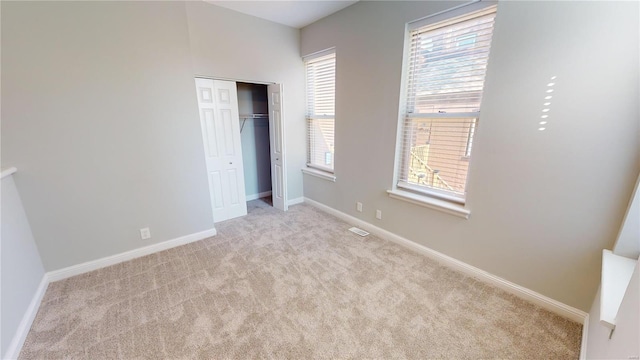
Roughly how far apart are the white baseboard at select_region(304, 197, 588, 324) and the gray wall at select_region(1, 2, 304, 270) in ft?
7.43

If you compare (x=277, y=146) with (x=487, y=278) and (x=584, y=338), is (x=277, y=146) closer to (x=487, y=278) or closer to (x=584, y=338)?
(x=487, y=278)

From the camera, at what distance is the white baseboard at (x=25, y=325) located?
1.46 m

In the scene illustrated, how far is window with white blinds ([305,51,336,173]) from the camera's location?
3.42 meters

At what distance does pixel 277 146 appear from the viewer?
144 inches

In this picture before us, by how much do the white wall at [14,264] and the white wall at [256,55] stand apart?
200 centimetres

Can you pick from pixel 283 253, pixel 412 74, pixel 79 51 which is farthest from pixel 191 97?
pixel 412 74

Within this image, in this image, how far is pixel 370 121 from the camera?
2.84m

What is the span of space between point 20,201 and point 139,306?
1.33 m

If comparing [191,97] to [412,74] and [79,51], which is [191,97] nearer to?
[79,51]

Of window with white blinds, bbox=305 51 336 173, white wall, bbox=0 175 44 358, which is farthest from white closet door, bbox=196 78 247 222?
white wall, bbox=0 175 44 358

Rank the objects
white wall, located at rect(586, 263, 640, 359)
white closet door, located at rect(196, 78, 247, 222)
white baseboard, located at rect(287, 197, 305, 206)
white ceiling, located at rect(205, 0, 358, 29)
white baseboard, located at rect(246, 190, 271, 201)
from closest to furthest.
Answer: white wall, located at rect(586, 263, 640, 359) → white ceiling, located at rect(205, 0, 358, 29) → white closet door, located at rect(196, 78, 247, 222) → white baseboard, located at rect(287, 197, 305, 206) → white baseboard, located at rect(246, 190, 271, 201)

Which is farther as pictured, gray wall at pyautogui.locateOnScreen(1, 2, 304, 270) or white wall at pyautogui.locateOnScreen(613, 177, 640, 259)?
gray wall at pyautogui.locateOnScreen(1, 2, 304, 270)

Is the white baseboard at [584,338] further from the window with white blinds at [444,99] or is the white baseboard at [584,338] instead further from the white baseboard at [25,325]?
the white baseboard at [25,325]

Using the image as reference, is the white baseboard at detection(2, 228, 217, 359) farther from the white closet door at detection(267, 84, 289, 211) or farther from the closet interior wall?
the closet interior wall
